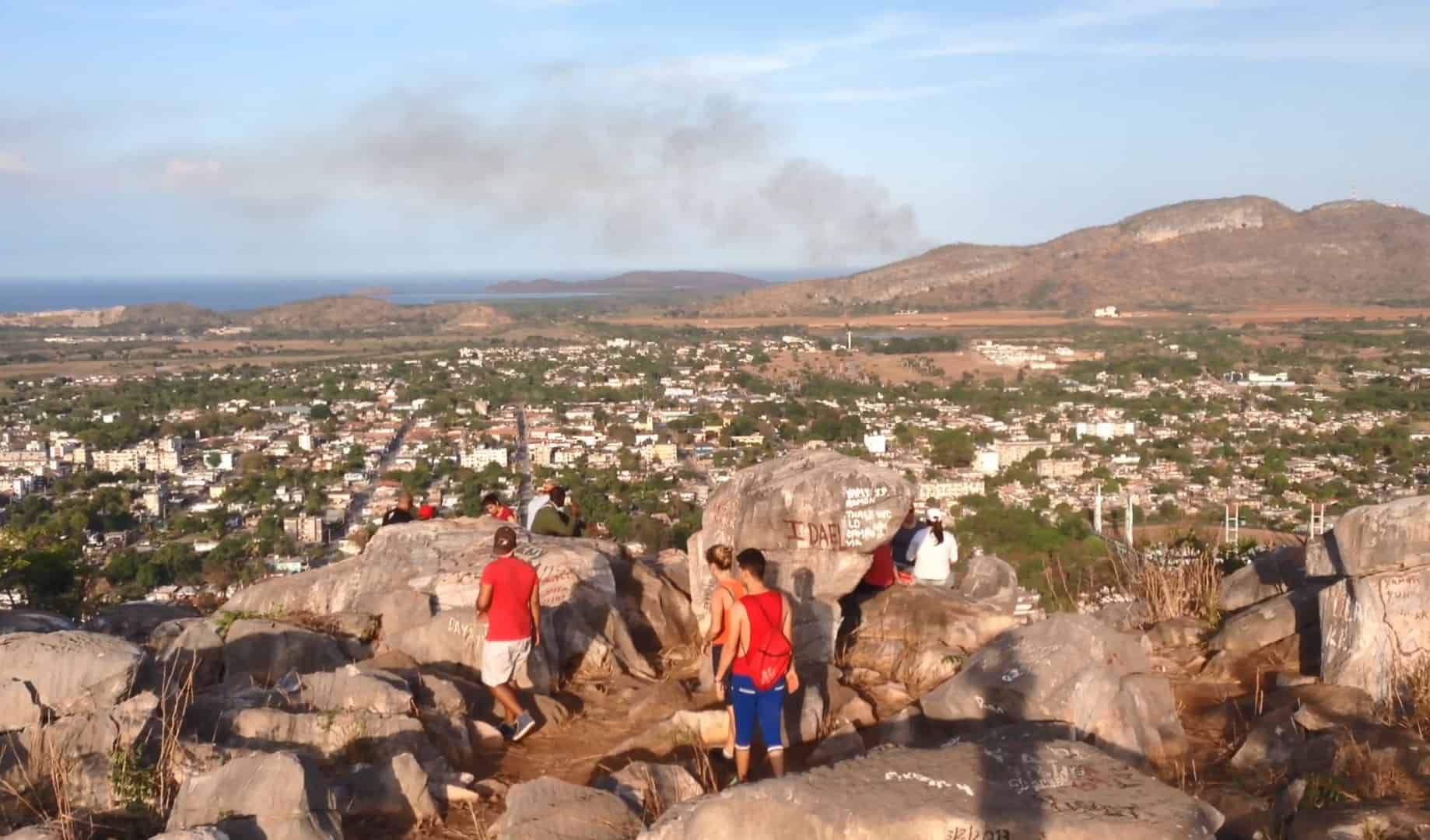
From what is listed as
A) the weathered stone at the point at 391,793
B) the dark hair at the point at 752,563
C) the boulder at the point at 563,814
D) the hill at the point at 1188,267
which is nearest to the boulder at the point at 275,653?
the weathered stone at the point at 391,793

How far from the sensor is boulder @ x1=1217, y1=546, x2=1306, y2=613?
10.1m

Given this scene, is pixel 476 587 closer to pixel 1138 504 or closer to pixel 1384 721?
pixel 1384 721

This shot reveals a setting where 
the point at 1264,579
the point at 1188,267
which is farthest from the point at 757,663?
the point at 1188,267

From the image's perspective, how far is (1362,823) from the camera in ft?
18.5

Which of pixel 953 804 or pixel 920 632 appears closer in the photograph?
pixel 953 804

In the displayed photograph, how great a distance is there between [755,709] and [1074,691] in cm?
189

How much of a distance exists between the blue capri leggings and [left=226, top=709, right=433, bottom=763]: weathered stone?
182 centimetres

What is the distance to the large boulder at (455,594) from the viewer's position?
29.4 ft

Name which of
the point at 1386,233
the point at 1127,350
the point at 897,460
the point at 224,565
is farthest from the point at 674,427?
the point at 1386,233

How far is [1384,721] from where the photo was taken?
742 centimetres

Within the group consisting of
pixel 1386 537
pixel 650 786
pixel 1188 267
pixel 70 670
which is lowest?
pixel 650 786

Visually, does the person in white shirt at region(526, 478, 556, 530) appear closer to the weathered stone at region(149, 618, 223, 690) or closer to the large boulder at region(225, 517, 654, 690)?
the large boulder at region(225, 517, 654, 690)

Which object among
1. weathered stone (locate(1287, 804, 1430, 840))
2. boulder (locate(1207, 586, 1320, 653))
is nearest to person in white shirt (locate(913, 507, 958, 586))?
boulder (locate(1207, 586, 1320, 653))

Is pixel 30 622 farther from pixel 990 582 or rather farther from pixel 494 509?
pixel 990 582
